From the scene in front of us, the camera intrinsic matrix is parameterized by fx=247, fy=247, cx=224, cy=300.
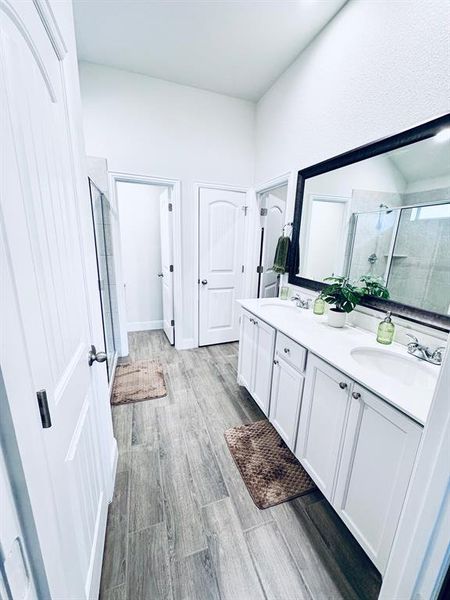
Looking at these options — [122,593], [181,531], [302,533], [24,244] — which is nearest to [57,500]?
[24,244]

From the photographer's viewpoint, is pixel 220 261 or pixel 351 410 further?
pixel 220 261

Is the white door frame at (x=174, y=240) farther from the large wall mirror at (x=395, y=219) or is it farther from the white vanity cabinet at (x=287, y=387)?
the white vanity cabinet at (x=287, y=387)

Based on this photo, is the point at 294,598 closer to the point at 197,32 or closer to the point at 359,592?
the point at 359,592

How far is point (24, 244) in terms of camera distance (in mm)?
514

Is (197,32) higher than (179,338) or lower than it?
higher

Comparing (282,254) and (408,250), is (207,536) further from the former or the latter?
(282,254)

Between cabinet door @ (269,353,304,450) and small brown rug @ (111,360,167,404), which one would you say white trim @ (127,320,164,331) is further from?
cabinet door @ (269,353,304,450)

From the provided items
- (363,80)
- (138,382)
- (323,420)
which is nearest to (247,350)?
(323,420)

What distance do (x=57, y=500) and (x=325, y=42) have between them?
298cm

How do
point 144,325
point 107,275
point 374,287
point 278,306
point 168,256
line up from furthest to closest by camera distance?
point 144,325 → point 168,256 → point 107,275 → point 278,306 → point 374,287

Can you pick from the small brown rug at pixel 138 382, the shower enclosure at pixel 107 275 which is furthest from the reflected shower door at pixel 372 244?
the shower enclosure at pixel 107 275

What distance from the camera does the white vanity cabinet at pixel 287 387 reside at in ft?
4.80

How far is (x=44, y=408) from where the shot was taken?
56cm

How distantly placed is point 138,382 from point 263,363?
4.46 feet
